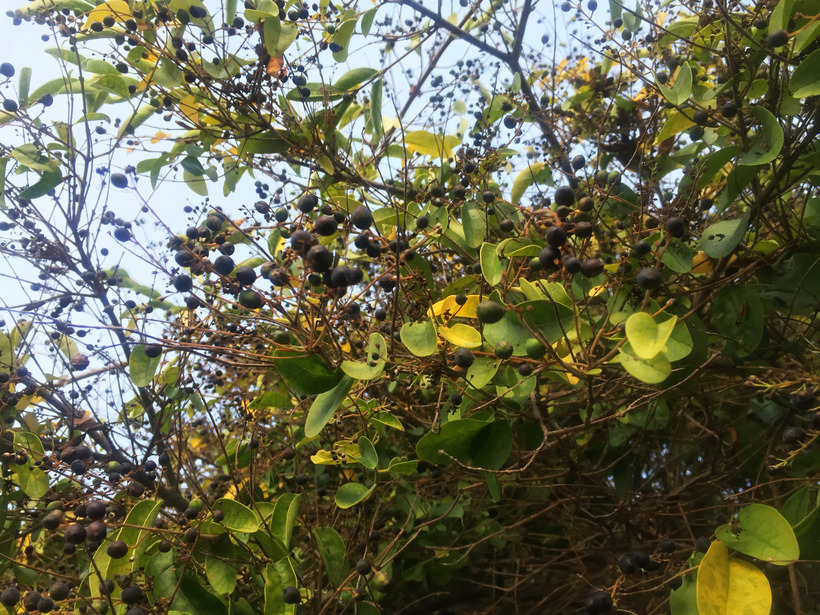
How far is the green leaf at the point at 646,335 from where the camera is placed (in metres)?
0.64

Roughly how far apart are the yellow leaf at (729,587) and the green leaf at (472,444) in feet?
1.07

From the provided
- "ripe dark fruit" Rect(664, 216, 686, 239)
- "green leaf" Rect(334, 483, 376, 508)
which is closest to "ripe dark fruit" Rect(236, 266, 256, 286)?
"green leaf" Rect(334, 483, 376, 508)

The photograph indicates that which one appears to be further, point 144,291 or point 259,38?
point 144,291

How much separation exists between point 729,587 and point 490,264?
1.91 ft

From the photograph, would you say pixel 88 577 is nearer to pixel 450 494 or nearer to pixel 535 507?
pixel 450 494

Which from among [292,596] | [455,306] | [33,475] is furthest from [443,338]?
[33,475]

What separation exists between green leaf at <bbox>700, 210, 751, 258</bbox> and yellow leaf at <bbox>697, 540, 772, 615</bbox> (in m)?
0.46

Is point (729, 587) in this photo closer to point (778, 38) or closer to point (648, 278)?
point (648, 278)

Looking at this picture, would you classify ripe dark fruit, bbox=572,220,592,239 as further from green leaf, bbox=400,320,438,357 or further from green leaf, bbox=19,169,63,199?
green leaf, bbox=19,169,63,199

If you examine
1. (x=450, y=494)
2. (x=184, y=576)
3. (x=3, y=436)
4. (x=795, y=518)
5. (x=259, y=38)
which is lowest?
(x=795, y=518)

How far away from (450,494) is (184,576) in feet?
2.19

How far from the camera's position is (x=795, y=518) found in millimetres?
894

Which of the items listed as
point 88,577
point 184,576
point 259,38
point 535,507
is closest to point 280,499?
point 184,576

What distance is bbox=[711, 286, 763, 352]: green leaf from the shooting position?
1.01 m
